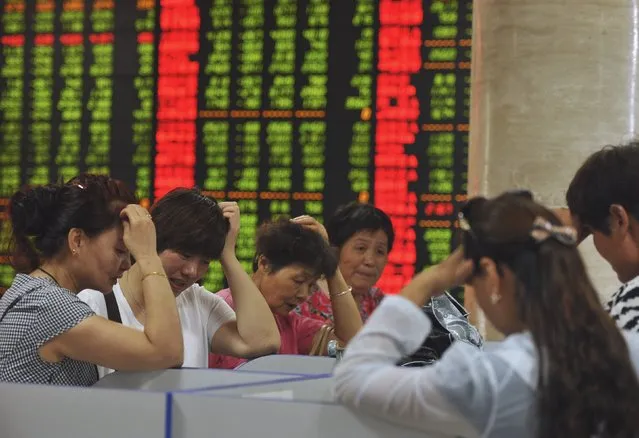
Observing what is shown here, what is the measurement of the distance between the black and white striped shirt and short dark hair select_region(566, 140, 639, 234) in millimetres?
106

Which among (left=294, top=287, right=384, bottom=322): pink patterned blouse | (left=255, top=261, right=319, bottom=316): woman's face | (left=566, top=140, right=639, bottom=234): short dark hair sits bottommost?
(left=294, top=287, right=384, bottom=322): pink patterned blouse

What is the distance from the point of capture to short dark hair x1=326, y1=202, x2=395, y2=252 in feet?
13.4

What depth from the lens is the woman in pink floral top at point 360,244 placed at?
13.3ft

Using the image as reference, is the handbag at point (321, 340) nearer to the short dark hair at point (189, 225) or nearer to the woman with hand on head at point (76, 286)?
the short dark hair at point (189, 225)

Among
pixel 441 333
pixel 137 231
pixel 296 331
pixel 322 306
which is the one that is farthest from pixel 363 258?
pixel 137 231

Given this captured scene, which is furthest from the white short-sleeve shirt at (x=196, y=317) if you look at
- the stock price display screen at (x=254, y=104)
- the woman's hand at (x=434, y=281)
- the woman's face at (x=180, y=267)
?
the stock price display screen at (x=254, y=104)

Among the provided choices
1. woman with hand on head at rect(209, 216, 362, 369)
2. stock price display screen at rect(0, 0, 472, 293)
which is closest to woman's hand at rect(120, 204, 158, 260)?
woman with hand on head at rect(209, 216, 362, 369)

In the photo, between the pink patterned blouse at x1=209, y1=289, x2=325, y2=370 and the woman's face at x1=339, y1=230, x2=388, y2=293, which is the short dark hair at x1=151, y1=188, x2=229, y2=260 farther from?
the woman's face at x1=339, y1=230, x2=388, y2=293

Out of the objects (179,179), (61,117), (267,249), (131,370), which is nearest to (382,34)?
(179,179)

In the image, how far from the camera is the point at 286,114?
5566 mm

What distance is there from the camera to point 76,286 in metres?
2.29

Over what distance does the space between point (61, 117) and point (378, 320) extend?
4521mm

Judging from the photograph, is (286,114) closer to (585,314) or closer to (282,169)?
(282,169)

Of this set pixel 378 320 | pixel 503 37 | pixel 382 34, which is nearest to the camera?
pixel 378 320
